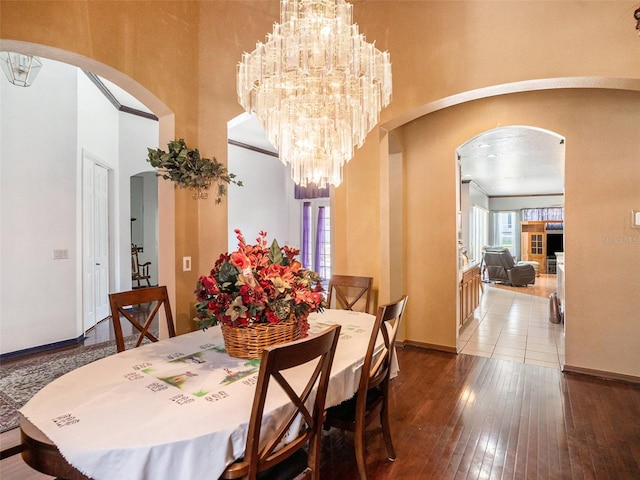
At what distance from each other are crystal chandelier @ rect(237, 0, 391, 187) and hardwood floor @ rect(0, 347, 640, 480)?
206 centimetres

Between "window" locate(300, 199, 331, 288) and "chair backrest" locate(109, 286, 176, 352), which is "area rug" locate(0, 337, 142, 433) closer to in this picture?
"chair backrest" locate(109, 286, 176, 352)

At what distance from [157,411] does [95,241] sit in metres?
4.81

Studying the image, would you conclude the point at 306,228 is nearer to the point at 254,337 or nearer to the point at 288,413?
the point at 254,337

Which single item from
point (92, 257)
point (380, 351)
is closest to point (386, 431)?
point (380, 351)

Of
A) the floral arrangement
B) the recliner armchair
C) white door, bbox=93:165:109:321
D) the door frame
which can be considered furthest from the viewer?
the recliner armchair

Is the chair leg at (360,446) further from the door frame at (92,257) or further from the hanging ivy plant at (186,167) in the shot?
the door frame at (92,257)

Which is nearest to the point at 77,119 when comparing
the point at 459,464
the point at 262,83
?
the point at 262,83

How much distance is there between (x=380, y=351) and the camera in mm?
2031

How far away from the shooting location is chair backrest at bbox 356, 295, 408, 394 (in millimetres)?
1715

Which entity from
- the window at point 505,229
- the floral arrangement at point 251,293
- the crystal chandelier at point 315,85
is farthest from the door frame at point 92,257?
the window at point 505,229

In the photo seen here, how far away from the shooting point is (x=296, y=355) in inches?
47.0

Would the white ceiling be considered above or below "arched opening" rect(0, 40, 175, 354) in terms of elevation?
above

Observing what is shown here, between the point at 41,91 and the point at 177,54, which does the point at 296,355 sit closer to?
the point at 177,54

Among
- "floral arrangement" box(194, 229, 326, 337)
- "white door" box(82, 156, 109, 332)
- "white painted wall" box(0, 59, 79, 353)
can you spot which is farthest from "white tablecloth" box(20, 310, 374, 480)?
"white door" box(82, 156, 109, 332)
